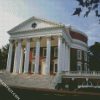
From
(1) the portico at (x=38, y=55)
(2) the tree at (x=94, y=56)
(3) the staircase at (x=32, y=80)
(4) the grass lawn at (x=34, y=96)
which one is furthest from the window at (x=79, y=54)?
(4) the grass lawn at (x=34, y=96)

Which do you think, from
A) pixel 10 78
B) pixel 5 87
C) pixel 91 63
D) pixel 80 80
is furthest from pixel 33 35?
pixel 5 87

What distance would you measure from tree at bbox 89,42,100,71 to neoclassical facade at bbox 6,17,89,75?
2075 mm

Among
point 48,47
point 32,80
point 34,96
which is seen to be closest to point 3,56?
point 48,47

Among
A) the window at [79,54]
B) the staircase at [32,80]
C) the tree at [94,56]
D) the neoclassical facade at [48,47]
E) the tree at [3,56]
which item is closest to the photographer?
the staircase at [32,80]

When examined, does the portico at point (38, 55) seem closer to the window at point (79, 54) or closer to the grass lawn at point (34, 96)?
the window at point (79, 54)

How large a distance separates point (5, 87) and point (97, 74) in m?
36.3

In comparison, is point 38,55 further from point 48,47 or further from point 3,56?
point 3,56

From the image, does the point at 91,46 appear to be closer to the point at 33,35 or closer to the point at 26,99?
the point at 33,35

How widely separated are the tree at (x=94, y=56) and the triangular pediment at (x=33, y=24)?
20.6m

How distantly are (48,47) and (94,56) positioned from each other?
22.0 m

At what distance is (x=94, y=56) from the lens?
214 feet

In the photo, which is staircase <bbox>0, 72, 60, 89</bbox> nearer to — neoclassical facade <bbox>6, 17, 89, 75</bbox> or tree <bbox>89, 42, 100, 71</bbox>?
neoclassical facade <bbox>6, 17, 89, 75</bbox>

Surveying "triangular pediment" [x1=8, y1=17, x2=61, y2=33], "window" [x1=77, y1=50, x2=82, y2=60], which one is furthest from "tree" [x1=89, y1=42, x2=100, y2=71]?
"triangular pediment" [x1=8, y1=17, x2=61, y2=33]

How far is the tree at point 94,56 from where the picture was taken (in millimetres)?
61850
